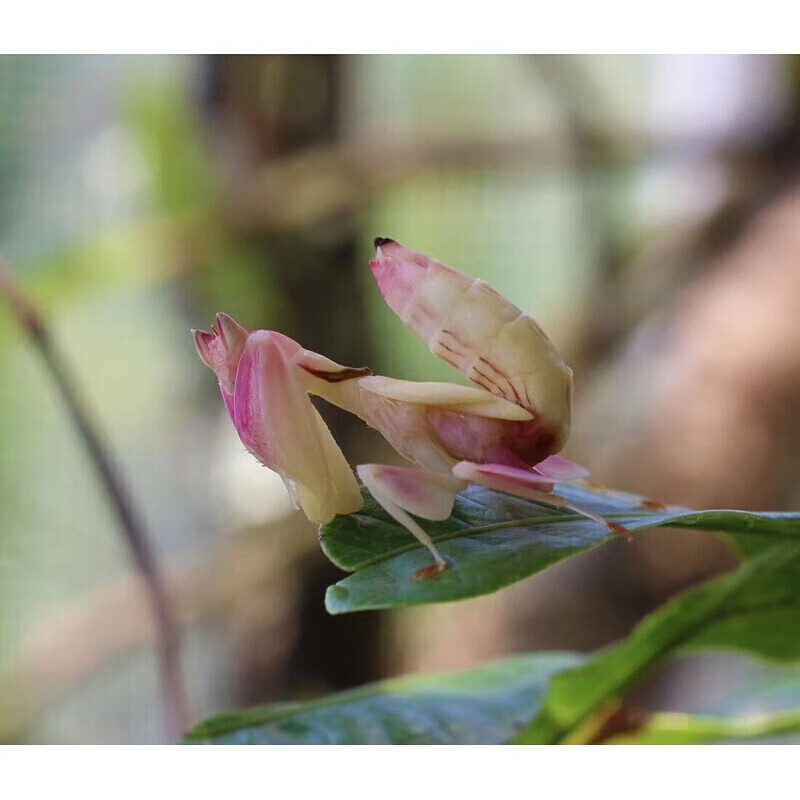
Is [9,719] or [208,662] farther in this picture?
[208,662]

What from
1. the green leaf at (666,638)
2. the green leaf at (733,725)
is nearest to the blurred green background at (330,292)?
the green leaf at (733,725)

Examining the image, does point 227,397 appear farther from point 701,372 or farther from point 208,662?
point 208,662

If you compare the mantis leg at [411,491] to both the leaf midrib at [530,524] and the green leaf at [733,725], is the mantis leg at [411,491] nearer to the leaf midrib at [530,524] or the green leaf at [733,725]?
the leaf midrib at [530,524]

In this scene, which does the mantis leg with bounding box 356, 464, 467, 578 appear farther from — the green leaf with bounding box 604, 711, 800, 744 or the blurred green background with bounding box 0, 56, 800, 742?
the blurred green background with bounding box 0, 56, 800, 742

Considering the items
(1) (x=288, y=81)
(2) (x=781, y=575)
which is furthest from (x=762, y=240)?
(2) (x=781, y=575)

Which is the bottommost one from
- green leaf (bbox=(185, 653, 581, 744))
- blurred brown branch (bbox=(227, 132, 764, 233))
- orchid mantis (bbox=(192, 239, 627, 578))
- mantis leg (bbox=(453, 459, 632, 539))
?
green leaf (bbox=(185, 653, 581, 744))

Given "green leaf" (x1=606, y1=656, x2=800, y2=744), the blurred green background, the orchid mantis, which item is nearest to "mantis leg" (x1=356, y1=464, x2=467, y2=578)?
the orchid mantis

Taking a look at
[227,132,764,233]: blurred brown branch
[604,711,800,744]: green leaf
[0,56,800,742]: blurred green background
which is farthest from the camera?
[227,132,764,233]: blurred brown branch
